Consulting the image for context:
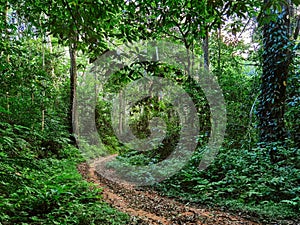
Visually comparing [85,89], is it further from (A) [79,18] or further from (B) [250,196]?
(A) [79,18]

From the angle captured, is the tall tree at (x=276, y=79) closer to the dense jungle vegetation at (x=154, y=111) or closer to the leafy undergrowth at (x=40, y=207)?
the dense jungle vegetation at (x=154, y=111)

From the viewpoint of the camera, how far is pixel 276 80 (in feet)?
26.6

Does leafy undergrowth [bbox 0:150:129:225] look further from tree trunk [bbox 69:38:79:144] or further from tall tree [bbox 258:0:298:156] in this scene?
tree trunk [bbox 69:38:79:144]

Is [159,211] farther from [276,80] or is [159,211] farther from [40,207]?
[276,80]

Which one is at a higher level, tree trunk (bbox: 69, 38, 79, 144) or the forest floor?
tree trunk (bbox: 69, 38, 79, 144)

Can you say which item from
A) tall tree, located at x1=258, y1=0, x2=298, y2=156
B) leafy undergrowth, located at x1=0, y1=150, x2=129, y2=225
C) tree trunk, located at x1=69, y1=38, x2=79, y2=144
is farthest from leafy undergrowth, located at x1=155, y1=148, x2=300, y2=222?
tree trunk, located at x1=69, y1=38, x2=79, y2=144

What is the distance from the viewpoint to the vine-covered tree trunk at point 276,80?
315 inches

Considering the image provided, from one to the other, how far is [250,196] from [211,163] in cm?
227

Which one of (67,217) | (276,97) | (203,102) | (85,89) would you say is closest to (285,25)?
(276,97)

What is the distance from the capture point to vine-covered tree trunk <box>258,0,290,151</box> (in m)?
8.01

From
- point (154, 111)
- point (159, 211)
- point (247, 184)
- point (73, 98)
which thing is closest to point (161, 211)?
point (159, 211)

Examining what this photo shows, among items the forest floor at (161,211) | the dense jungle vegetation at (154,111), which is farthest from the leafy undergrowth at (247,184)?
the forest floor at (161,211)

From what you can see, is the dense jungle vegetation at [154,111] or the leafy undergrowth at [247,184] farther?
the leafy undergrowth at [247,184]

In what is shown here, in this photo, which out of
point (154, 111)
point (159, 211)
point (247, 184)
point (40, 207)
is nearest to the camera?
point (154, 111)
